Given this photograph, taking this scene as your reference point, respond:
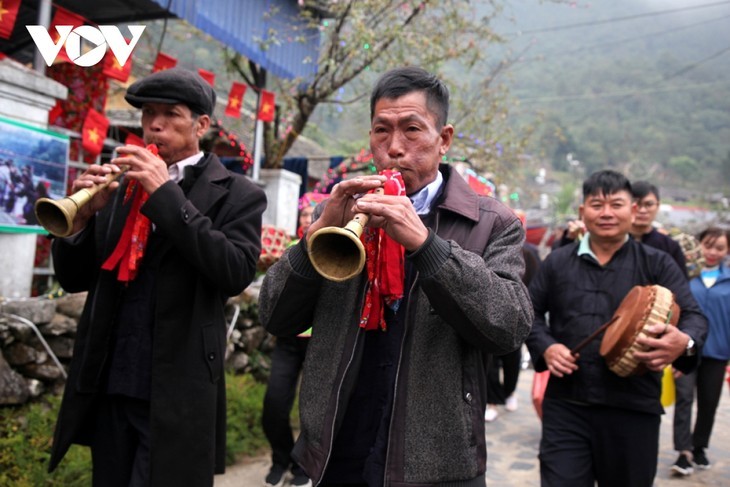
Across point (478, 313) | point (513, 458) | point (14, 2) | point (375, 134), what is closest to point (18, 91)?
point (14, 2)

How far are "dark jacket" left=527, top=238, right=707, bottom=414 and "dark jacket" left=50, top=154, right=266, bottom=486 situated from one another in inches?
68.3

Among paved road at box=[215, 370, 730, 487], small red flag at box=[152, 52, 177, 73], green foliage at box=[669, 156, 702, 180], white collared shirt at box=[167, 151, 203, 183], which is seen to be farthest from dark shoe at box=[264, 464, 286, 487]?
green foliage at box=[669, 156, 702, 180]

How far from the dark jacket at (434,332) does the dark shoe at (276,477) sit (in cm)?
256

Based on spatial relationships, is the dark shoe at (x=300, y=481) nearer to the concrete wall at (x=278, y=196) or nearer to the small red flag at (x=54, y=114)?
the small red flag at (x=54, y=114)

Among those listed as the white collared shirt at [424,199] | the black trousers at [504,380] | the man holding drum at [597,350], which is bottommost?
the black trousers at [504,380]

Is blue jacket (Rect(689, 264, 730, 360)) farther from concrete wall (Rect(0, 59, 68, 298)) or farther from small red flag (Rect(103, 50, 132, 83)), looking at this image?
small red flag (Rect(103, 50, 132, 83))

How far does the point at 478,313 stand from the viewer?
6.03 feet

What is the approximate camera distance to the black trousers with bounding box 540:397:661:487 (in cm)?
315

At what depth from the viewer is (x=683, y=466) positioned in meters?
5.58

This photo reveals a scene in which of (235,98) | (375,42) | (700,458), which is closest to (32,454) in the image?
(700,458)

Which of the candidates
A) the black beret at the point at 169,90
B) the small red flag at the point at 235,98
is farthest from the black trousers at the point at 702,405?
the small red flag at the point at 235,98

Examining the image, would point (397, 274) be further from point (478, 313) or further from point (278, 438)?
point (278, 438)

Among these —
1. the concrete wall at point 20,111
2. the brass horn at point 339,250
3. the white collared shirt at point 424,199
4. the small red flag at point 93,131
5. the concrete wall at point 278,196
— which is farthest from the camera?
the concrete wall at point 278,196

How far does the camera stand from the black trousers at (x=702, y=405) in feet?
18.6
